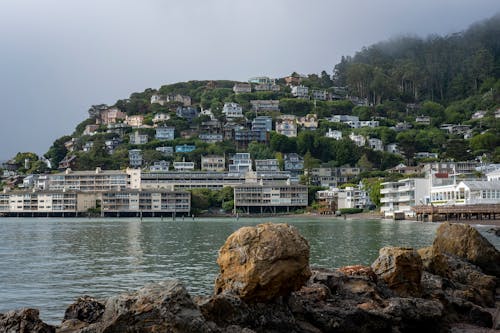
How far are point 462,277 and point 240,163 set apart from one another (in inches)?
5418

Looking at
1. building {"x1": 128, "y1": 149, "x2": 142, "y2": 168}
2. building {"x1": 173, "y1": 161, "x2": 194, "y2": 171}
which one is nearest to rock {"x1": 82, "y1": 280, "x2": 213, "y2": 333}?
building {"x1": 173, "y1": 161, "x2": 194, "y2": 171}

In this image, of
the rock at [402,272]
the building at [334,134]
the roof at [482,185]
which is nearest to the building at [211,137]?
the building at [334,134]

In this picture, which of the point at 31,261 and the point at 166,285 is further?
the point at 31,261

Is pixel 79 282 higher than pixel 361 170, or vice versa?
pixel 361 170

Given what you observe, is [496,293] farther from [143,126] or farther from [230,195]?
[143,126]

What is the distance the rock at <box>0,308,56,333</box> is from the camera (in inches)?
476

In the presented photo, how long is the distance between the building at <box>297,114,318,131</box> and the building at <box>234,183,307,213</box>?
153 feet

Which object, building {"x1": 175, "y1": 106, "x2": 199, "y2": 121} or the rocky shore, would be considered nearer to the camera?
the rocky shore

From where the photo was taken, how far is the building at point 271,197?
138 m

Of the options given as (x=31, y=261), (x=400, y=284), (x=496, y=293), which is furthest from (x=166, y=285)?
(x=31, y=261)

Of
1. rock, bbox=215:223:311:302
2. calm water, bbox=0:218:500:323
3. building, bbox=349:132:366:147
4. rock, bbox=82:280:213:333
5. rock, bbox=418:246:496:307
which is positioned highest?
building, bbox=349:132:366:147

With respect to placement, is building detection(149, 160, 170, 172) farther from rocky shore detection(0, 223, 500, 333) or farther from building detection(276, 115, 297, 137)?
rocky shore detection(0, 223, 500, 333)

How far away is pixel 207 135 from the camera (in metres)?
176

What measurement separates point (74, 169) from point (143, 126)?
29977 mm
